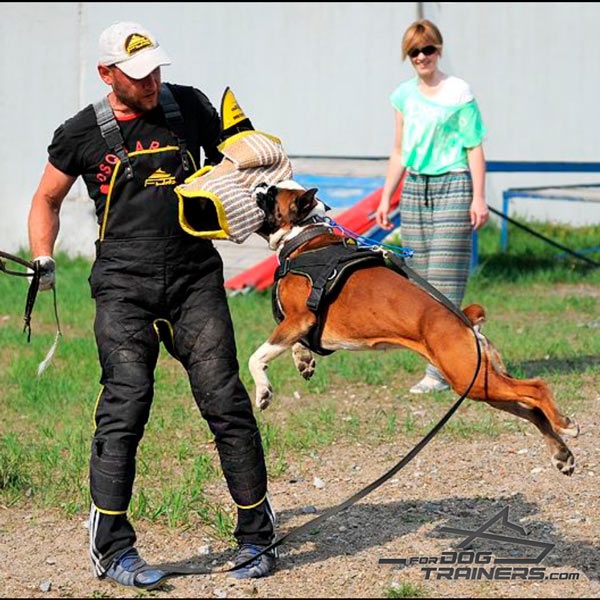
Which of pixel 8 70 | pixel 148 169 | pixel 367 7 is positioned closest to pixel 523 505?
pixel 148 169

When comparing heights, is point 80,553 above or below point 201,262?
below

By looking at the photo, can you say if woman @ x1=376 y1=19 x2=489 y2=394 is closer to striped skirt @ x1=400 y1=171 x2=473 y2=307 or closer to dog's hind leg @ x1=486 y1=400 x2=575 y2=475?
striped skirt @ x1=400 y1=171 x2=473 y2=307

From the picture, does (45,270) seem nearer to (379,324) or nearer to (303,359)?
(303,359)

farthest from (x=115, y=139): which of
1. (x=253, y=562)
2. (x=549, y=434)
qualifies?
(x=549, y=434)

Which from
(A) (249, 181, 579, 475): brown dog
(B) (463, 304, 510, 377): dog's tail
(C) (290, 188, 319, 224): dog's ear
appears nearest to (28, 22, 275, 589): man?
(A) (249, 181, 579, 475): brown dog

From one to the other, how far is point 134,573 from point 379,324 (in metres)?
1.35

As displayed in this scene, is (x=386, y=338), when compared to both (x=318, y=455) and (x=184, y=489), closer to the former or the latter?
(x=184, y=489)

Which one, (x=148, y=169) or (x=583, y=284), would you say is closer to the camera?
(x=148, y=169)

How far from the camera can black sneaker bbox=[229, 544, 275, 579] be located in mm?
4945

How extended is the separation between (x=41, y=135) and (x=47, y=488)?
8458 mm

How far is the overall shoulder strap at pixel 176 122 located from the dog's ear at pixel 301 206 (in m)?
0.45

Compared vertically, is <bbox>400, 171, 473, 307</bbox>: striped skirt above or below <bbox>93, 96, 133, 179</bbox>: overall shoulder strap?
below

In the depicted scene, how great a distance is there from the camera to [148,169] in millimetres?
4801

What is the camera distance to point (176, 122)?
4.85 metres
